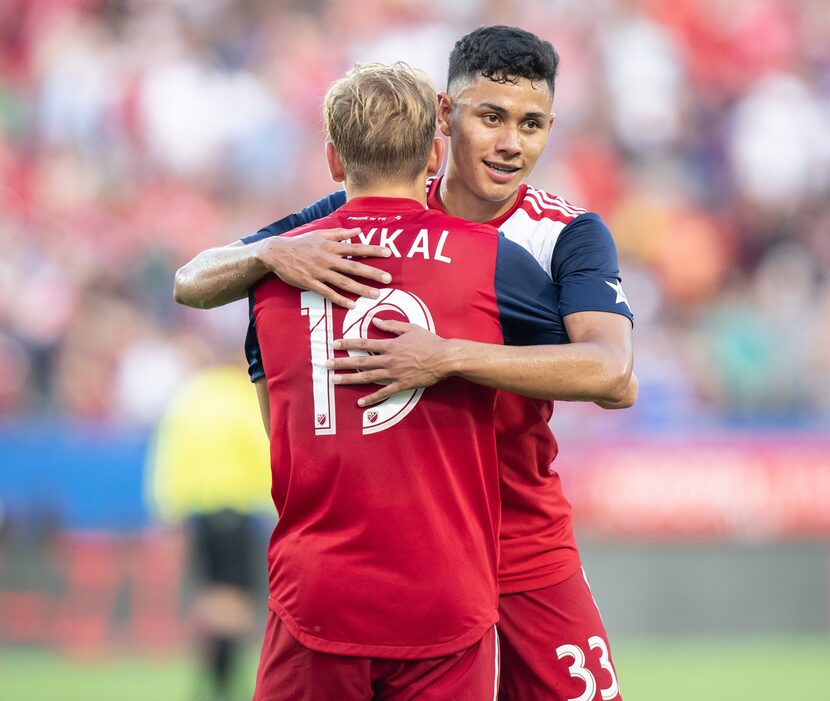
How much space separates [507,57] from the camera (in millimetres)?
3828

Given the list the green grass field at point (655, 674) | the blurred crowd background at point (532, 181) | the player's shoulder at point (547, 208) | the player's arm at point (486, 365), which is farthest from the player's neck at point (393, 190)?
the green grass field at point (655, 674)

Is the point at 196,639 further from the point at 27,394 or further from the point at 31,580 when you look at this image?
the point at 27,394

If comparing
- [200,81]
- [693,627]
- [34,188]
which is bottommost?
[693,627]

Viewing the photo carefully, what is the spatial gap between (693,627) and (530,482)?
611 centimetres

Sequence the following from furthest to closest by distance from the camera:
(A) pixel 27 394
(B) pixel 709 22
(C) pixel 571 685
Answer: (B) pixel 709 22
(A) pixel 27 394
(C) pixel 571 685

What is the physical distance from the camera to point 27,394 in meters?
10.3

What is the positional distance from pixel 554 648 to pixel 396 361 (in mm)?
1212

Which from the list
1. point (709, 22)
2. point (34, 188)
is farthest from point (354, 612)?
point (709, 22)

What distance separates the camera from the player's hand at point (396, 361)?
10.00 ft

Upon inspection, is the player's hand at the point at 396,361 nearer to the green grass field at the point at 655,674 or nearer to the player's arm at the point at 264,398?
the player's arm at the point at 264,398

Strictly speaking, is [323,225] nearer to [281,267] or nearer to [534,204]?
[281,267]

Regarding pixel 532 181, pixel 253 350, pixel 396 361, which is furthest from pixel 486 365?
pixel 532 181

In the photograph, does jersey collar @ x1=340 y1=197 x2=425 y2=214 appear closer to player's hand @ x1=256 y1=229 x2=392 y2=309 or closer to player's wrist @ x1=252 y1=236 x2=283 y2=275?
player's hand @ x1=256 y1=229 x2=392 y2=309

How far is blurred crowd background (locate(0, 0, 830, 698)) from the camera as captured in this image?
30.7 feet
